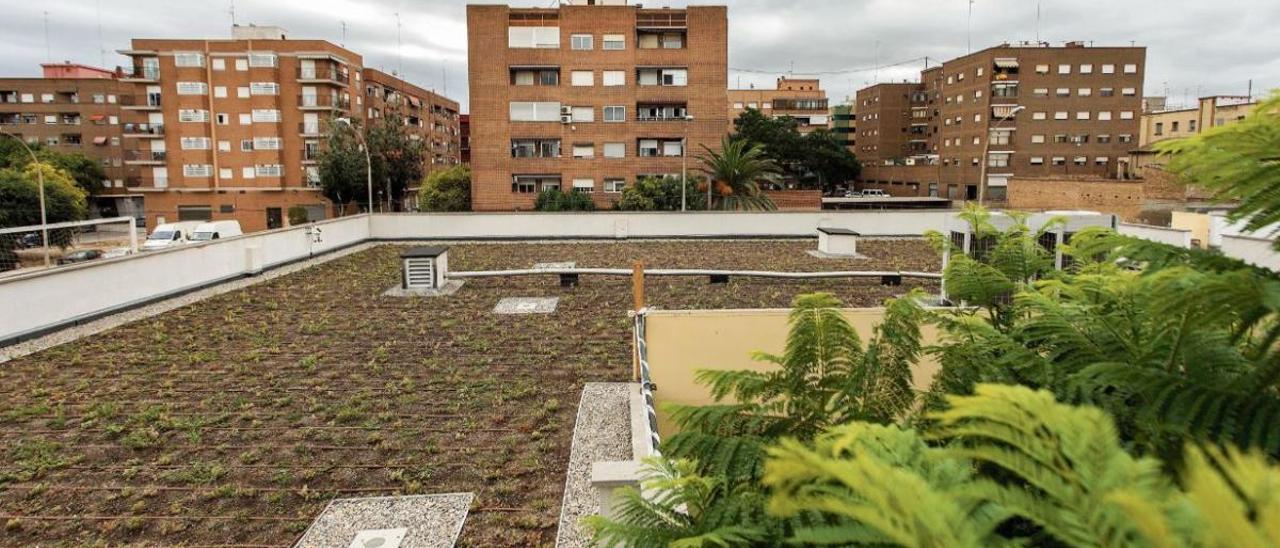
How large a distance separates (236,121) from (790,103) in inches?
3270

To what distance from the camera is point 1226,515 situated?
848mm

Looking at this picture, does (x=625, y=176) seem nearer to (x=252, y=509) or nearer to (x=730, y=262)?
(x=730, y=262)

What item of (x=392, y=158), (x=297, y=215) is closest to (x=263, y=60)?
(x=297, y=215)

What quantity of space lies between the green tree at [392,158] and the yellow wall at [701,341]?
51094 millimetres

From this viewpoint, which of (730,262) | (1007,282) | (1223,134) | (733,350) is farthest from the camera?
(730,262)

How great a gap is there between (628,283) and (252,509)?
12.4 meters

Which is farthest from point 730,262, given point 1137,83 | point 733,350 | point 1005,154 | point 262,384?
point 1137,83

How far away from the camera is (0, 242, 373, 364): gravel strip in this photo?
1109 cm

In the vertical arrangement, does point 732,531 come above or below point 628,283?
above

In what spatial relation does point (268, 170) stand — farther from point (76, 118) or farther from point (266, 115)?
point (76, 118)

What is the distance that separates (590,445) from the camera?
710cm

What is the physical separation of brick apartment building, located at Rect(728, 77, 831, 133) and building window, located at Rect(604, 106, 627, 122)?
230ft

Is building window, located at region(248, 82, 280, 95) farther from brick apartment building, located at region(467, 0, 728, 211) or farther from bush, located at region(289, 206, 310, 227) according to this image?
brick apartment building, located at region(467, 0, 728, 211)

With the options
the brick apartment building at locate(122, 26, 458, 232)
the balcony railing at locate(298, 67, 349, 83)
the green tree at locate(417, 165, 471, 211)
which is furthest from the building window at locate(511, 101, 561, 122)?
the balcony railing at locate(298, 67, 349, 83)
